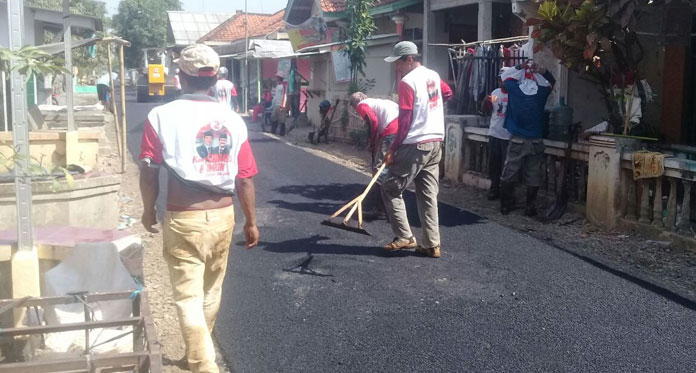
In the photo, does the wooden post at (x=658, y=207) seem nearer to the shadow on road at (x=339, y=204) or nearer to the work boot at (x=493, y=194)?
the shadow on road at (x=339, y=204)

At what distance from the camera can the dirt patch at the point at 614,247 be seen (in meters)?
6.15

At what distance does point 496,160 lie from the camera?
962cm

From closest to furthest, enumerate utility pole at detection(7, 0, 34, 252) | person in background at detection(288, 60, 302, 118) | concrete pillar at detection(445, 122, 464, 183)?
utility pole at detection(7, 0, 34, 252) < concrete pillar at detection(445, 122, 464, 183) < person in background at detection(288, 60, 302, 118)

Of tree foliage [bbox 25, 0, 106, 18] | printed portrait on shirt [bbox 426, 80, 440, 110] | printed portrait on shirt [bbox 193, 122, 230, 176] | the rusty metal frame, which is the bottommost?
the rusty metal frame

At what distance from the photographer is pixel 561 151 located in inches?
342

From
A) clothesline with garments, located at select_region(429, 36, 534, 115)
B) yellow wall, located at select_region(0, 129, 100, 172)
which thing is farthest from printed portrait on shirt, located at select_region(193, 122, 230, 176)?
clothesline with garments, located at select_region(429, 36, 534, 115)

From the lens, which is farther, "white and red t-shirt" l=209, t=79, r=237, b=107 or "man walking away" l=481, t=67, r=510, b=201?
"white and red t-shirt" l=209, t=79, r=237, b=107

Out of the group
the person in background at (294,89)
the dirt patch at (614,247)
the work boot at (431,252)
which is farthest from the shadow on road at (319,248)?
the person in background at (294,89)

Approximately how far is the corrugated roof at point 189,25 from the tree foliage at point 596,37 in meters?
45.3

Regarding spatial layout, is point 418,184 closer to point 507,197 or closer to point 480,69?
point 507,197

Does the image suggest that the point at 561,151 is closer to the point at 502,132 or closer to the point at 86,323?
the point at 502,132

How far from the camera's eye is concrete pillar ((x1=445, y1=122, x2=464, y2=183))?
10.8m

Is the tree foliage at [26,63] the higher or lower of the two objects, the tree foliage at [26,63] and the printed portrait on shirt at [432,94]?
the higher

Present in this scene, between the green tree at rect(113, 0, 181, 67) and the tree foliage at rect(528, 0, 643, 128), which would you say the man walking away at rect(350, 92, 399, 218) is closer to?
the tree foliage at rect(528, 0, 643, 128)
